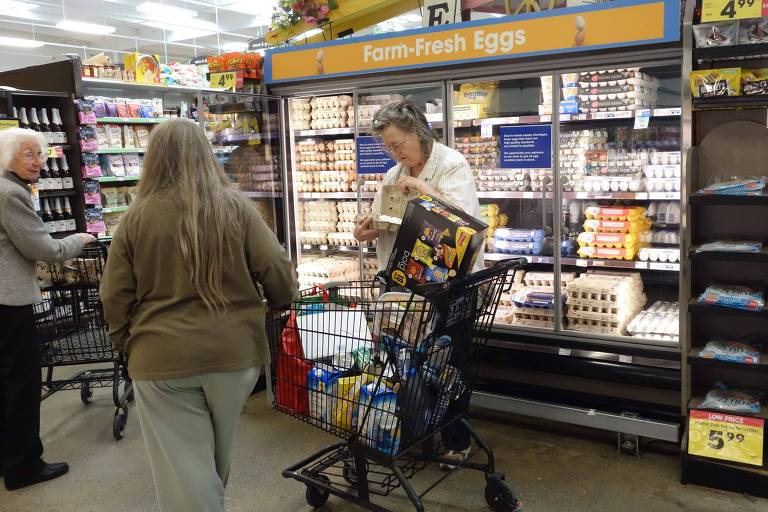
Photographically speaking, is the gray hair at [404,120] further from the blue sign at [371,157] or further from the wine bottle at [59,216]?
the wine bottle at [59,216]

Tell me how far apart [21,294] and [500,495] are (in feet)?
8.06

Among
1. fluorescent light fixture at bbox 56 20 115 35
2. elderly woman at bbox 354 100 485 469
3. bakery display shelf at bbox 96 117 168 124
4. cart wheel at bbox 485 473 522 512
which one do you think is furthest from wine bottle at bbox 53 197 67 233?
fluorescent light fixture at bbox 56 20 115 35

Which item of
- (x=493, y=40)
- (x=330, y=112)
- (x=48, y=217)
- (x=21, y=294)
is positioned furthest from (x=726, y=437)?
(x=48, y=217)

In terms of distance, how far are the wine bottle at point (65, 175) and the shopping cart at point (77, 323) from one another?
2493 millimetres

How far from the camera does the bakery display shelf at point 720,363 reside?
123 inches

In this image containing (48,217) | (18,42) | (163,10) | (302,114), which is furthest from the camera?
(18,42)

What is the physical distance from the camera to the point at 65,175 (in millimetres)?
6484

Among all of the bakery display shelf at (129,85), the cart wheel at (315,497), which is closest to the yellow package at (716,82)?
the cart wheel at (315,497)

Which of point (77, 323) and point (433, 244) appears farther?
point (77, 323)

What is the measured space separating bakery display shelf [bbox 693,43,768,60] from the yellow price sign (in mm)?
140

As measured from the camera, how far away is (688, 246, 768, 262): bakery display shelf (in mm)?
3051

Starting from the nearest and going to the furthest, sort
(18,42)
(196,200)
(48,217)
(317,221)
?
(196,200)
(317,221)
(48,217)
(18,42)

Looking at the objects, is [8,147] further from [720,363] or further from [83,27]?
[83,27]

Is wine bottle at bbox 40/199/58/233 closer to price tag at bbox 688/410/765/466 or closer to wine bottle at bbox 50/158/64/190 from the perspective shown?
wine bottle at bbox 50/158/64/190
